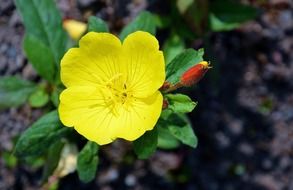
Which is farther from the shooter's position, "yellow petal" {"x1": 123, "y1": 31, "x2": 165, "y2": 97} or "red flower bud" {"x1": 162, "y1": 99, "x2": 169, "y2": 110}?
"red flower bud" {"x1": 162, "y1": 99, "x2": 169, "y2": 110}

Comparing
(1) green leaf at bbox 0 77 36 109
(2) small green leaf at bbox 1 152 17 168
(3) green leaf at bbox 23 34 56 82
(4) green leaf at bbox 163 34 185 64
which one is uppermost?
(3) green leaf at bbox 23 34 56 82

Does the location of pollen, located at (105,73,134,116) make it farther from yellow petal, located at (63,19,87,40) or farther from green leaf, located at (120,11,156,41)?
yellow petal, located at (63,19,87,40)

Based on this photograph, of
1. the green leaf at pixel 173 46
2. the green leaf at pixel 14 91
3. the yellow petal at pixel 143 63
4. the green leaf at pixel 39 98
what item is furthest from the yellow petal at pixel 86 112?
the green leaf at pixel 173 46

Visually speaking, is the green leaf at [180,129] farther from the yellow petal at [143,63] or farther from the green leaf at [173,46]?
the green leaf at [173,46]

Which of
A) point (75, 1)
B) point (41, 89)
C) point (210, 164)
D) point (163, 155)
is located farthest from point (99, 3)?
point (210, 164)

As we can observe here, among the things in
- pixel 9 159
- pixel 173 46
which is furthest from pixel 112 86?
pixel 9 159

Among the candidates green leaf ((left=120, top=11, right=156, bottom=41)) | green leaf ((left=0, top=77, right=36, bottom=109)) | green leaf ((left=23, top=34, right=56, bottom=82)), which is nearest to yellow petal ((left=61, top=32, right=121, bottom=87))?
green leaf ((left=120, top=11, right=156, bottom=41))

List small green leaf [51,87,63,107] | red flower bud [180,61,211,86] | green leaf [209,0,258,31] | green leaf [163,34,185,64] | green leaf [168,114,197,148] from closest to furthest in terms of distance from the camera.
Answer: red flower bud [180,61,211,86], green leaf [168,114,197,148], small green leaf [51,87,63,107], green leaf [163,34,185,64], green leaf [209,0,258,31]
